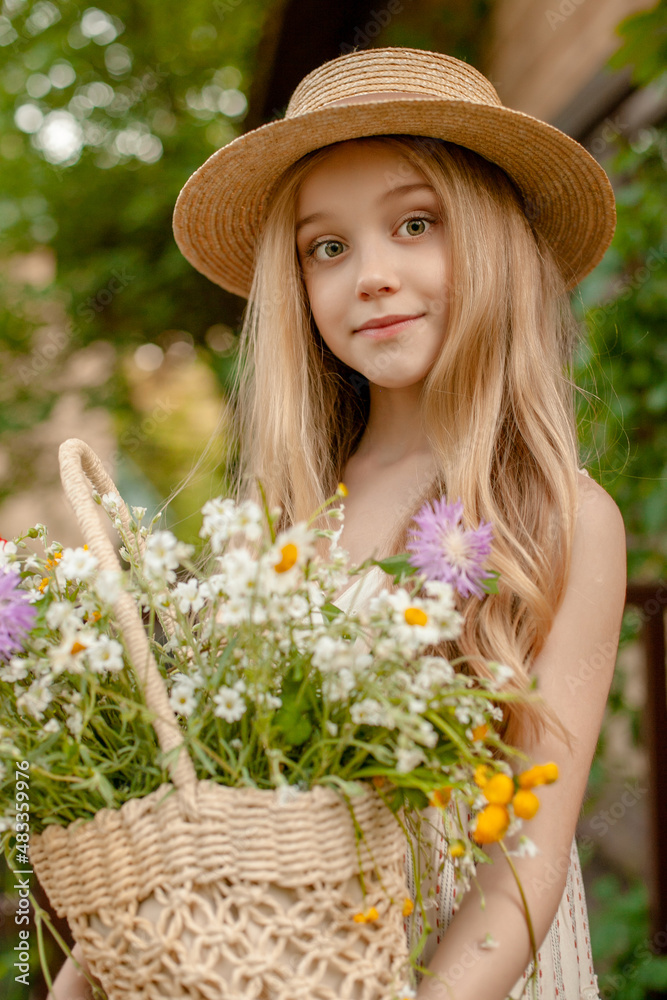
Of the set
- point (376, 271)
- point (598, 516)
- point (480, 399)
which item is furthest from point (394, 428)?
point (598, 516)

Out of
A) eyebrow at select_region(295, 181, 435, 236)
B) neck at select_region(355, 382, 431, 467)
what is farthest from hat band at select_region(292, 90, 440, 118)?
neck at select_region(355, 382, 431, 467)

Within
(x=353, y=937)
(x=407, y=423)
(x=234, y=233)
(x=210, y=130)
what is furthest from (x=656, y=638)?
(x=210, y=130)

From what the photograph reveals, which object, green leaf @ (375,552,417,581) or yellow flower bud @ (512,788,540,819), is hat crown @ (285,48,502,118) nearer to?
green leaf @ (375,552,417,581)

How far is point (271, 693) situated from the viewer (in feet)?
2.59

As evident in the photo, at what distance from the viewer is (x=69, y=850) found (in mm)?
820

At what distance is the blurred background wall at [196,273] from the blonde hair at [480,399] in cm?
21

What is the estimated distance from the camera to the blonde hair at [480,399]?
1146 millimetres

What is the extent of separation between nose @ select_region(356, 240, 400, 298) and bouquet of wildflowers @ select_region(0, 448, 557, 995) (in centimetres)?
52

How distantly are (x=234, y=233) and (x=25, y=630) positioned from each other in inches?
42.7

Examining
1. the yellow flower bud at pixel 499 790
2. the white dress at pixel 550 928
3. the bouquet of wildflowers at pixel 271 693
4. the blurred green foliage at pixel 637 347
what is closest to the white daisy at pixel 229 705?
the bouquet of wildflowers at pixel 271 693

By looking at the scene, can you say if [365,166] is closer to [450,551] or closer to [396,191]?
[396,191]

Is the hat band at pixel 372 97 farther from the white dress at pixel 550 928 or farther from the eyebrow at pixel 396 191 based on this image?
the white dress at pixel 550 928

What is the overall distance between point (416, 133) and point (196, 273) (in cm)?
261

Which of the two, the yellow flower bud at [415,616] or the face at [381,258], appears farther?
the face at [381,258]
